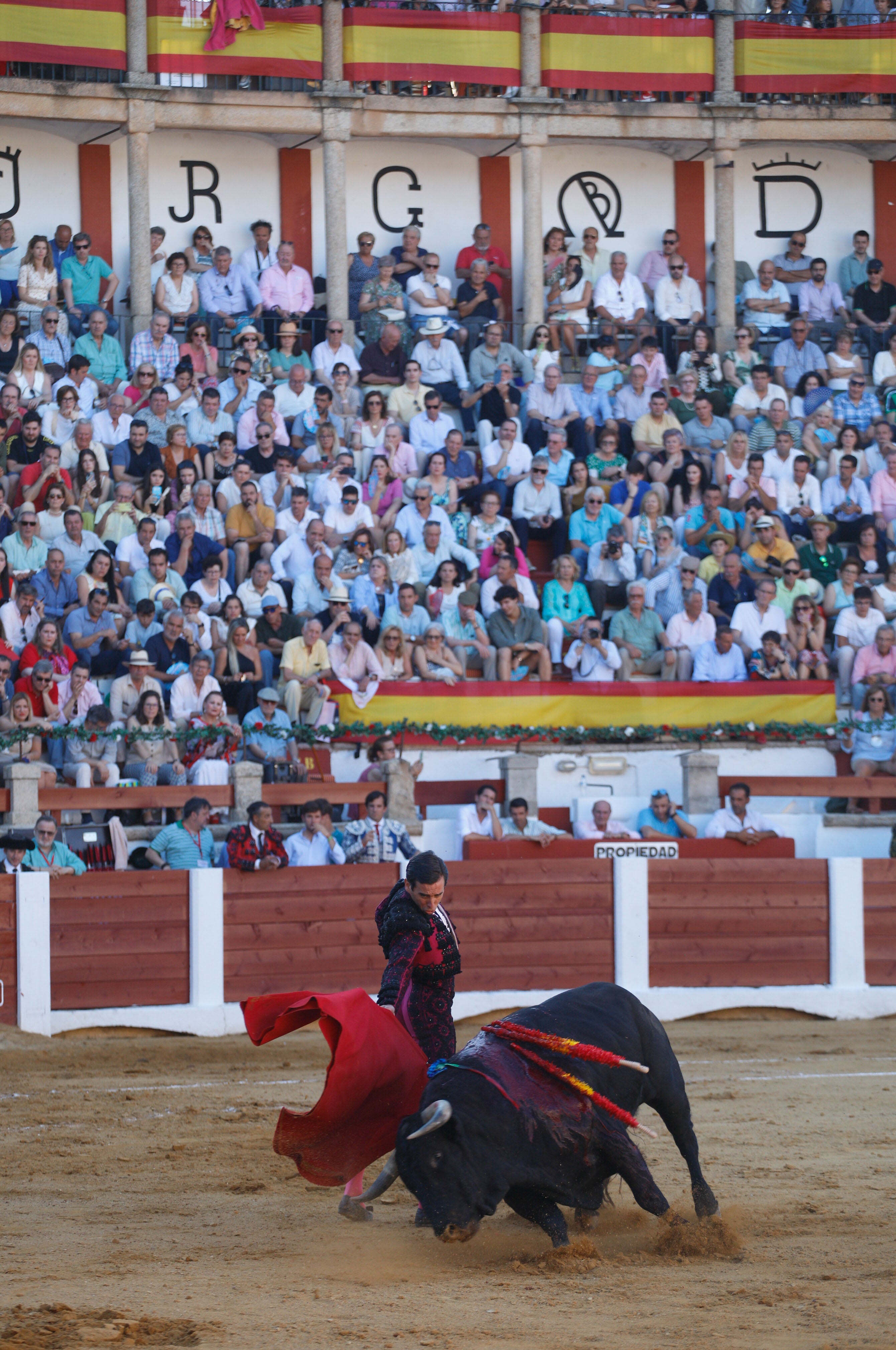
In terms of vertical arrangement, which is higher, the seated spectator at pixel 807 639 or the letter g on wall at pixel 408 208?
the letter g on wall at pixel 408 208

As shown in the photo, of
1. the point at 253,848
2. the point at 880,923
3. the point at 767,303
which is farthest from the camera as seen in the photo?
the point at 767,303

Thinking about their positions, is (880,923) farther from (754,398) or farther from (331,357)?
(331,357)

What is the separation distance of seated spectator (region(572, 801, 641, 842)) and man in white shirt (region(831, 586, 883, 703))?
2.27m

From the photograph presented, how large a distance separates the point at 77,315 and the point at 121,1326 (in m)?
11.1

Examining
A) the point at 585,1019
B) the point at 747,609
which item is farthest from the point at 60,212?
the point at 585,1019

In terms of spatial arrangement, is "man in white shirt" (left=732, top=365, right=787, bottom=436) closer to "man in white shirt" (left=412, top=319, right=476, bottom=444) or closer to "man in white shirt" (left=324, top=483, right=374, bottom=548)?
"man in white shirt" (left=412, top=319, right=476, bottom=444)

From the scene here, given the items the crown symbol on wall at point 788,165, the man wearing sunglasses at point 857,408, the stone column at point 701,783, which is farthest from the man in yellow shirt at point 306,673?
Result: the crown symbol on wall at point 788,165

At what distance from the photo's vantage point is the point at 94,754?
1012 cm

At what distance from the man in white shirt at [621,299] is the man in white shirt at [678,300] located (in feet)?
0.92

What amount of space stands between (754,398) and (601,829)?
16.5 feet

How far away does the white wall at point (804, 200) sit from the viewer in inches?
701

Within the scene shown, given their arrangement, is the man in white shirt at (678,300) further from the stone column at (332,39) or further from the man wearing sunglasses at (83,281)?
the man wearing sunglasses at (83,281)

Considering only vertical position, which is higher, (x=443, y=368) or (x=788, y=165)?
(x=788, y=165)

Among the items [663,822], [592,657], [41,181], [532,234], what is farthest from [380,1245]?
[41,181]
